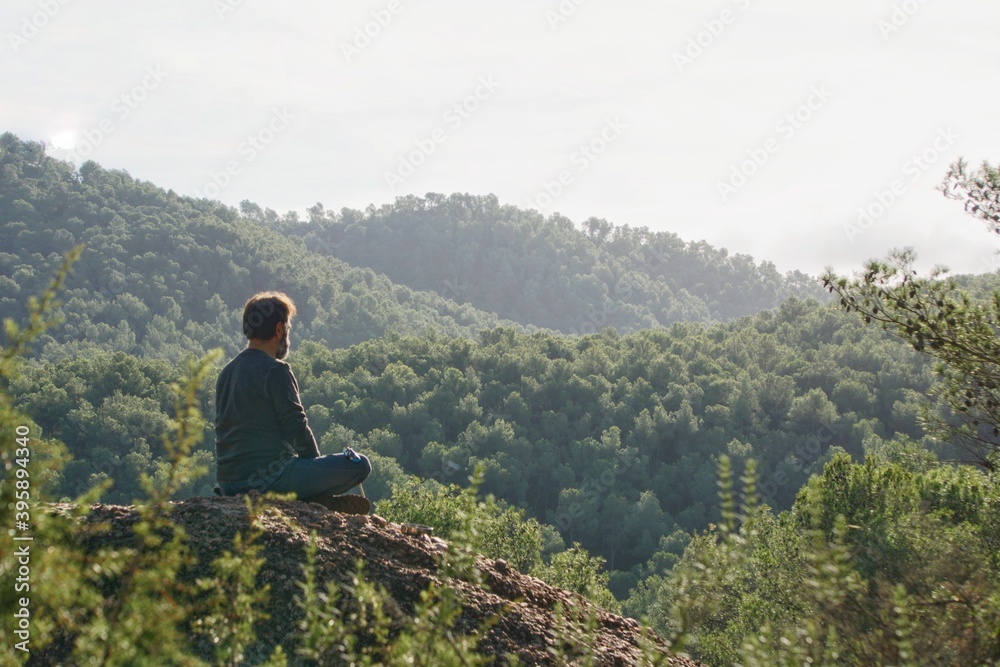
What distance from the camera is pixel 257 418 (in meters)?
5.66

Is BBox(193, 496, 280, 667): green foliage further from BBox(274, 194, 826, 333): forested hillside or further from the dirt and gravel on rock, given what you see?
BBox(274, 194, 826, 333): forested hillside

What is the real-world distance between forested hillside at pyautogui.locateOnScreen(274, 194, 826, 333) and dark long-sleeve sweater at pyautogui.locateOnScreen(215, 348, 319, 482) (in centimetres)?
14235

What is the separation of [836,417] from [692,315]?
11093 cm

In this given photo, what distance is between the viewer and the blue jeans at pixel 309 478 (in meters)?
5.67

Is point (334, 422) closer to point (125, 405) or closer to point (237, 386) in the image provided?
point (125, 405)

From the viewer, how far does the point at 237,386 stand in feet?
18.4

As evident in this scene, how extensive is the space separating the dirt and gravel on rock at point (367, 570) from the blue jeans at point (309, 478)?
0.19 m

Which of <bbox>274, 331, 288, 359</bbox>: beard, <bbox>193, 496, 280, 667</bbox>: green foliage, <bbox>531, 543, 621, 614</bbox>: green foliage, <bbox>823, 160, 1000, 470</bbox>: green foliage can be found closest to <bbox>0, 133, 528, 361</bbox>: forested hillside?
<bbox>531, 543, 621, 614</bbox>: green foliage

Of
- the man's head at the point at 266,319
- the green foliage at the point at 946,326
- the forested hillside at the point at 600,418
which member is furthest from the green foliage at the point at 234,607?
the green foliage at the point at 946,326

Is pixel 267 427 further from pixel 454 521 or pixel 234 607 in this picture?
pixel 454 521

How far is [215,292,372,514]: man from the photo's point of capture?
5.60 metres

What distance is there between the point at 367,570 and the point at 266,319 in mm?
1792

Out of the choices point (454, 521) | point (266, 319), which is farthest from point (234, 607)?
point (454, 521)

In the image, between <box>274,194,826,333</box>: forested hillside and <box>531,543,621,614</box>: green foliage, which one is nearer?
<box>531,543,621,614</box>: green foliage
